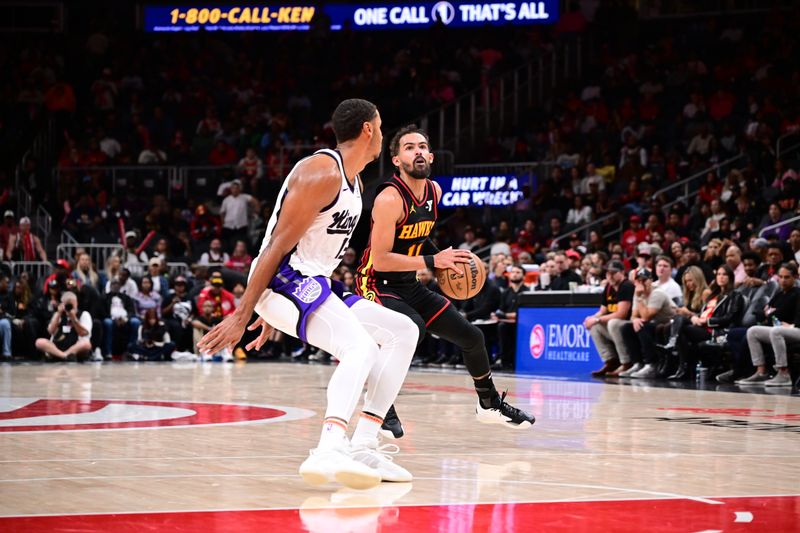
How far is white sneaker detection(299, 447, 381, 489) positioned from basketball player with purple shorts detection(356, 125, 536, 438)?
6.01 feet

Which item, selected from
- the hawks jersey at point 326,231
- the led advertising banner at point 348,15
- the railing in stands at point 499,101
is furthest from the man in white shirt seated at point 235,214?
the hawks jersey at point 326,231

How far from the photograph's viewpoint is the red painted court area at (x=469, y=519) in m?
4.11

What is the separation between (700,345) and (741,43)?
422 inches

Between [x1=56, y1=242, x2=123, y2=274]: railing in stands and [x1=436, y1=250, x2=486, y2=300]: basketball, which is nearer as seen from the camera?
[x1=436, y1=250, x2=486, y2=300]: basketball

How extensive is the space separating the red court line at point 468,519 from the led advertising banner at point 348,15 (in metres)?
21.9

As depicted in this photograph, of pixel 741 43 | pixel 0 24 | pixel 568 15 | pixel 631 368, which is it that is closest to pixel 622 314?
pixel 631 368

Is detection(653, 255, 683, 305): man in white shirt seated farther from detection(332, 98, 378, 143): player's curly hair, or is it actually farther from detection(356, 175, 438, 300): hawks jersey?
detection(332, 98, 378, 143): player's curly hair

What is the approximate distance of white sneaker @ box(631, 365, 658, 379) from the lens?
1402 centimetres

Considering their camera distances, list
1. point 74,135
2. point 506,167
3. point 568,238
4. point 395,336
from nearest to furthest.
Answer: point 395,336, point 568,238, point 506,167, point 74,135

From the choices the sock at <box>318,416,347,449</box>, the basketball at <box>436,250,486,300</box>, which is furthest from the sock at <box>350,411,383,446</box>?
the basketball at <box>436,250,486,300</box>

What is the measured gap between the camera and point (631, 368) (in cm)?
1438

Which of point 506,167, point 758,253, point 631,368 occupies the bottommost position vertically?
point 631,368

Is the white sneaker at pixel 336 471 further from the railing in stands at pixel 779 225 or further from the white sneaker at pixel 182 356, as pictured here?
the white sneaker at pixel 182 356

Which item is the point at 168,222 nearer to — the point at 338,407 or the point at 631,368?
the point at 631,368
